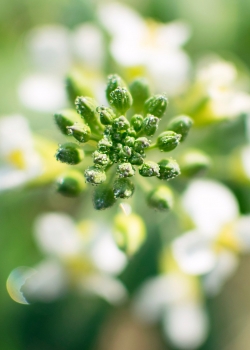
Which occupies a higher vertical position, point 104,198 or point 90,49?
point 90,49

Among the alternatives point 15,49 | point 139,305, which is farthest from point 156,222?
point 15,49

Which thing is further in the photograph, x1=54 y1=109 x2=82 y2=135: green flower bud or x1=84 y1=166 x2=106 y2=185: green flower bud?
x1=54 y1=109 x2=82 y2=135: green flower bud

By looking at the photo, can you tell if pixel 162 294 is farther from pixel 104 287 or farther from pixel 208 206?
pixel 208 206

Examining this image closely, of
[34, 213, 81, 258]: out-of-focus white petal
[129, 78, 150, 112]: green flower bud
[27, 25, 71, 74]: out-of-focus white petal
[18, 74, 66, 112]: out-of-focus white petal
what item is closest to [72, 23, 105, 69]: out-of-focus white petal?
[27, 25, 71, 74]: out-of-focus white petal

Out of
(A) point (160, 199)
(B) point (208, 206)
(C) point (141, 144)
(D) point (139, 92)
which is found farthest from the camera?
(B) point (208, 206)

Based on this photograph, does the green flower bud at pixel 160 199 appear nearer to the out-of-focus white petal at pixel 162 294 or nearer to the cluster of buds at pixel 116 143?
the cluster of buds at pixel 116 143

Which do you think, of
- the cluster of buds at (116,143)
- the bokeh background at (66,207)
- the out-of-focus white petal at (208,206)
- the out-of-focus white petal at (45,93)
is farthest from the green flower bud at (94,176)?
the bokeh background at (66,207)

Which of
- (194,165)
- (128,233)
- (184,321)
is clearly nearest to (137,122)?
(194,165)

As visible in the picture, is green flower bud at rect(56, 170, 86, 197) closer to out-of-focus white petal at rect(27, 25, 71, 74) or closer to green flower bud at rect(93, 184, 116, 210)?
green flower bud at rect(93, 184, 116, 210)
